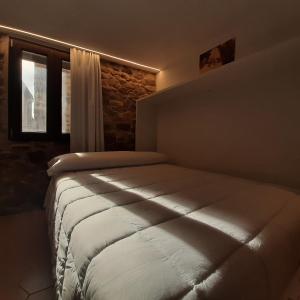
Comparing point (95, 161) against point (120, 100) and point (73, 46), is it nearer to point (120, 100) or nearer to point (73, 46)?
point (120, 100)

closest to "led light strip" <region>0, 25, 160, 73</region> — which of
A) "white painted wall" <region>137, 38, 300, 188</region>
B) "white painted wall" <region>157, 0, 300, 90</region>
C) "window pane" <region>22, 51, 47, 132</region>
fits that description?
"window pane" <region>22, 51, 47, 132</region>

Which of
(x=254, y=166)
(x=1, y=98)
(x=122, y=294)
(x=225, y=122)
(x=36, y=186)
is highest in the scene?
(x=1, y=98)

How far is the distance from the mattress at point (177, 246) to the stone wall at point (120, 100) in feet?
5.84

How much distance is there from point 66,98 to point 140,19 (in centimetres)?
136

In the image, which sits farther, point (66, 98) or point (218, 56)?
point (66, 98)

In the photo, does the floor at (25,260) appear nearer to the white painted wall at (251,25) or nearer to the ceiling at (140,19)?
the ceiling at (140,19)

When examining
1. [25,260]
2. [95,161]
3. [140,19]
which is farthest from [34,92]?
[25,260]

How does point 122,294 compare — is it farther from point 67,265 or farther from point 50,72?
point 50,72

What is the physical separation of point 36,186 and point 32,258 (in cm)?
110

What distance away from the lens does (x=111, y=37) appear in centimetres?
210

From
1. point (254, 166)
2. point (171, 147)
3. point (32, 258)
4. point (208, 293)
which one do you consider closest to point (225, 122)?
point (254, 166)

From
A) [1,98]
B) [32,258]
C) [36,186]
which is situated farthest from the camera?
[36,186]

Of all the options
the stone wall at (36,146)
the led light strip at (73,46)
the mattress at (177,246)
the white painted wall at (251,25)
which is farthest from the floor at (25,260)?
the white painted wall at (251,25)

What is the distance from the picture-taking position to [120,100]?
2826 millimetres
